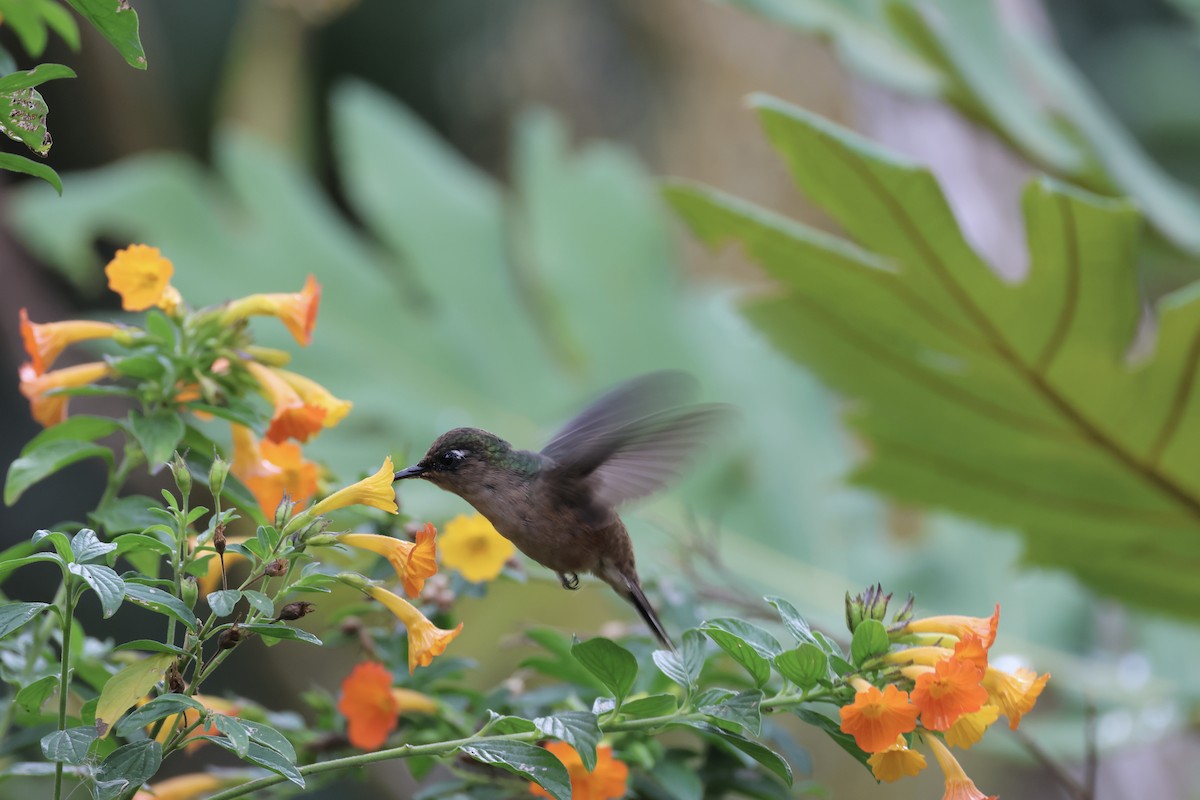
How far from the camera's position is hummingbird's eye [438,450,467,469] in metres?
0.94

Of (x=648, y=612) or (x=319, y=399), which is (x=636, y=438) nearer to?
(x=648, y=612)

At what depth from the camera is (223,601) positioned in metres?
0.64

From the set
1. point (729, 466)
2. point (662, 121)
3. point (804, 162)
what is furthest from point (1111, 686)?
point (662, 121)

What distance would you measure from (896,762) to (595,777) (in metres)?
0.21

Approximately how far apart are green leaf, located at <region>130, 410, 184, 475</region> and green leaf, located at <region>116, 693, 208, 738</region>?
0.57 ft

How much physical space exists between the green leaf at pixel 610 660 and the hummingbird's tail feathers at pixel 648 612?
0.21 metres

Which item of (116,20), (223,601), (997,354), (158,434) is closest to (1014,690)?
(223,601)

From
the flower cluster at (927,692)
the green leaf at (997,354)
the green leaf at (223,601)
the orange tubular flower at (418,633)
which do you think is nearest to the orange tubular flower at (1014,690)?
the flower cluster at (927,692)

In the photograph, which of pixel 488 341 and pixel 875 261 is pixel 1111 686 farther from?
pixel 488 341

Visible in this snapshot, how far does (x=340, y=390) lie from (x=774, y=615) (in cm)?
175

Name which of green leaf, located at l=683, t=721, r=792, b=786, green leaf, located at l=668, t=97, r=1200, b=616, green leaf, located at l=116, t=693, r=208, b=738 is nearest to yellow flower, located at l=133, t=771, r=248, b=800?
green leaf, located at l=116, t=693, r=208, b=738

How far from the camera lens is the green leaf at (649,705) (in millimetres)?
716

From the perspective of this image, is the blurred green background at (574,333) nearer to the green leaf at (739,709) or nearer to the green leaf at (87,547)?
the green leaf at (739,709)

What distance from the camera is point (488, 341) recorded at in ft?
9.50
